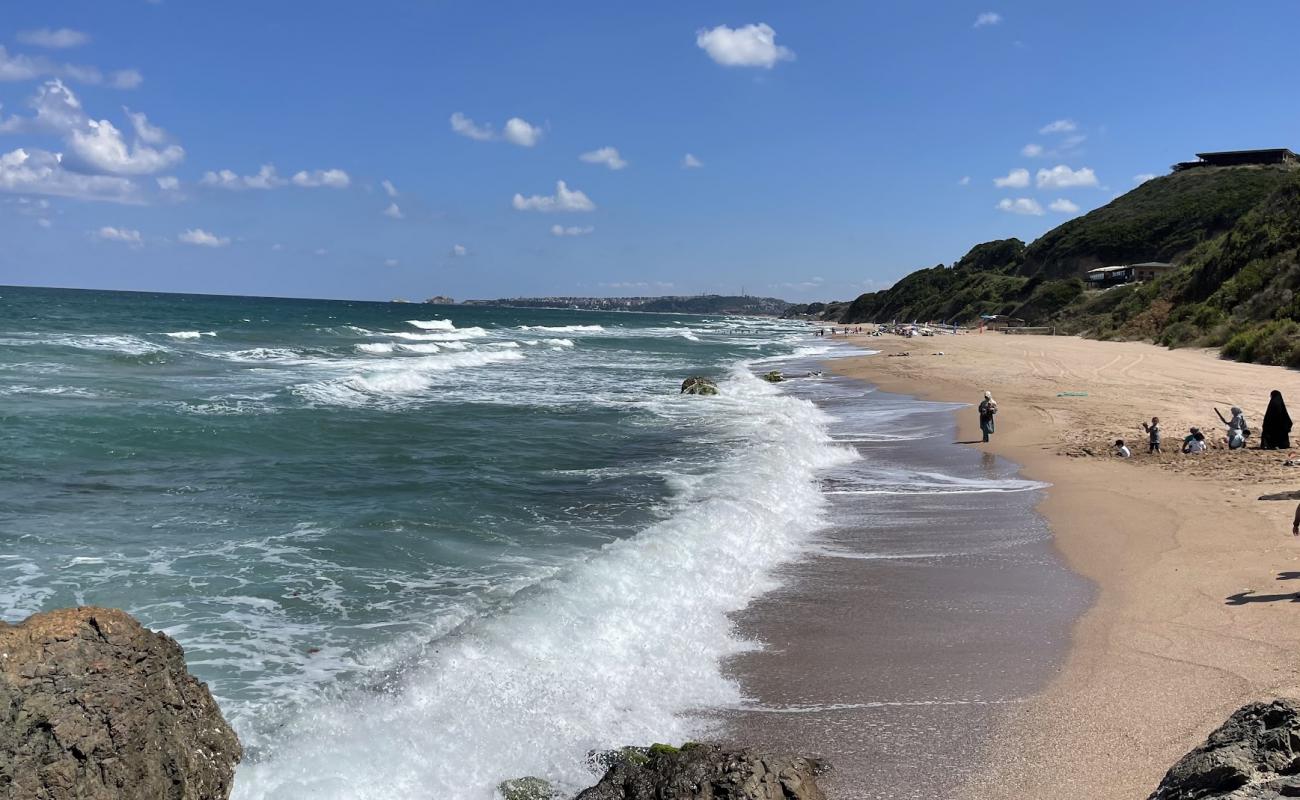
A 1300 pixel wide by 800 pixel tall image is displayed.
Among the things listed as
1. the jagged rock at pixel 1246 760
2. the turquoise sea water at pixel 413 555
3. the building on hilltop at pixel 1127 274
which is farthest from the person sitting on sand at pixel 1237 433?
the building on hilltop at pixel 1127 274

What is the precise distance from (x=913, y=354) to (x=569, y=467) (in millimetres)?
34182

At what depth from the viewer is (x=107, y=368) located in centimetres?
2852

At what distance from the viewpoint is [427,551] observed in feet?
32.0

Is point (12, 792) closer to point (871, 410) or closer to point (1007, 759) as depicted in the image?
point (1007, 759)

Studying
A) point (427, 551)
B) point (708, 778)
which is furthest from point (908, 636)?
point (427, 551)

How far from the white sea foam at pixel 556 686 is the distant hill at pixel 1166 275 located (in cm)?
2605

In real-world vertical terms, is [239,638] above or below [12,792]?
below

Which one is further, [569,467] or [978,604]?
[569,467]

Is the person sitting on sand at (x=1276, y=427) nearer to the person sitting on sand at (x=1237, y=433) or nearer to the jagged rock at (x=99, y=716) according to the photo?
the person sitting on sand at (x=1237, y=433)

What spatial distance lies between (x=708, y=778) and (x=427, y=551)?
19.7 ft

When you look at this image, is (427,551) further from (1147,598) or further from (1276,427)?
(1276,427)

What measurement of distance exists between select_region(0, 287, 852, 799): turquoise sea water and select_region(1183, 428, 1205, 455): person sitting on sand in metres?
5.73

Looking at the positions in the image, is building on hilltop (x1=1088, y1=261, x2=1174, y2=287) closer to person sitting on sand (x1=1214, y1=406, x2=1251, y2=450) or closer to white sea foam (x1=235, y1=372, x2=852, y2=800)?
person sitting on sand (x1=1214, y1=406, x2=1251, y2=450)

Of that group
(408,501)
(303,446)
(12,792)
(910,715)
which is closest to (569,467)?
(408,501)
